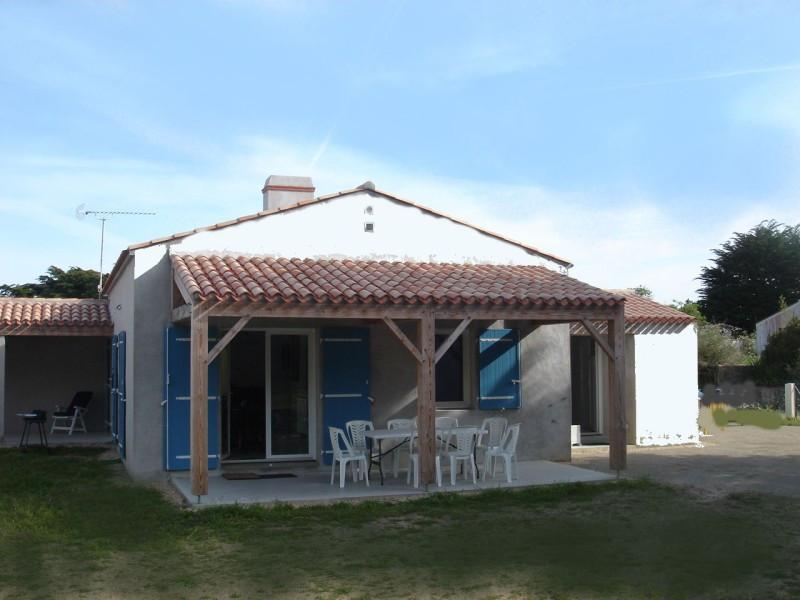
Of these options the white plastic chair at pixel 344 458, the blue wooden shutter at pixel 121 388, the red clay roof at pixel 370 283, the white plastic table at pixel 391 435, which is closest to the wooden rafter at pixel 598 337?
the red clay roof at pixel 370 283

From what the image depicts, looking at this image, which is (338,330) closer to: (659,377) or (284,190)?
(284,190)

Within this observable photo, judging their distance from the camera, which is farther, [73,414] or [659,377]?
[73,414]

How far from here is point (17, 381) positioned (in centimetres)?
1834

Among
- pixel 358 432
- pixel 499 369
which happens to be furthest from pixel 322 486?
pixel 499 369

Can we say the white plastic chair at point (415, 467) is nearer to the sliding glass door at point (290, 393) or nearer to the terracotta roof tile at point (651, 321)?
the sliding glass door at point (290, 393)

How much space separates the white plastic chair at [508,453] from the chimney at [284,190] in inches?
211

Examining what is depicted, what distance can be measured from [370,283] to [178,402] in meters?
3.10

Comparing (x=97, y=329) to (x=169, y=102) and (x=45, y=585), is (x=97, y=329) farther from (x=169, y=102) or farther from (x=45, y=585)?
(x=45, y=585)

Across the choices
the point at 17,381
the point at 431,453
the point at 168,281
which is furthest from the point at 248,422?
the point at 17,381

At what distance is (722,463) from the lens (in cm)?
1366

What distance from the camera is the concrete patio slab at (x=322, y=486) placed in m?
9.84

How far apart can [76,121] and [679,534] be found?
35.3 feet

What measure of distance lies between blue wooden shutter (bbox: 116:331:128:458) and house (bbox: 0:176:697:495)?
2.0 inches

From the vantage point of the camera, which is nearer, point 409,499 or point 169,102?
point 409,499
